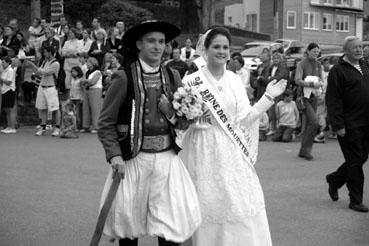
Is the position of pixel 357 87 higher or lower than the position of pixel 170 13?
lower

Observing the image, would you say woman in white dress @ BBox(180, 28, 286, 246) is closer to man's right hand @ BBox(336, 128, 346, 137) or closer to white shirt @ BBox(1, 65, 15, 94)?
man's right hand @ BBox(336, 128, 346, 137)

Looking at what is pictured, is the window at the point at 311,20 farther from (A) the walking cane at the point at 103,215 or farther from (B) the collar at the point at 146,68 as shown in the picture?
(A) the walking cane at the point at 103,215

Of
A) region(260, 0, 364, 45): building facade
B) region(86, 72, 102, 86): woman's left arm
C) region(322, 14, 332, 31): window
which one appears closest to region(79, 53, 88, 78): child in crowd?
region(86, 72, 102, 86): woman's left arm

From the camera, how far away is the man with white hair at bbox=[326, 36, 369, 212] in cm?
738

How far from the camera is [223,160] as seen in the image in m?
5.18

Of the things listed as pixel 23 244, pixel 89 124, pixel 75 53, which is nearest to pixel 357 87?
pixel 23 244

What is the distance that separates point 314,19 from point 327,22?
2.71 meters

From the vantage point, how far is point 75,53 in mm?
16312

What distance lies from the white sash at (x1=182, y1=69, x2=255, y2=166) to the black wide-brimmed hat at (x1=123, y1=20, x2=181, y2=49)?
30.4 inches

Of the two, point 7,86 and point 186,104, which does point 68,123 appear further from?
point 186,104

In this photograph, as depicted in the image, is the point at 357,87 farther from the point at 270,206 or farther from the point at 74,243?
the point at 74,243

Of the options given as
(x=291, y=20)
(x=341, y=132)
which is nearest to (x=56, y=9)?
(x=341, y=132)

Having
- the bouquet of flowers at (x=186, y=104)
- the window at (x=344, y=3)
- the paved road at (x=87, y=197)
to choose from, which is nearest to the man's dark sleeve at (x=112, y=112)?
the bouquet of flowers at (x=186, y=104)

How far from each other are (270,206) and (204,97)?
284 centimetres
